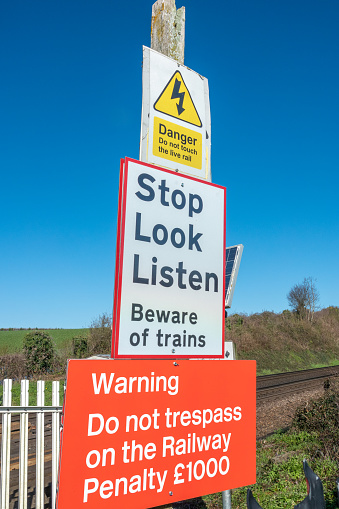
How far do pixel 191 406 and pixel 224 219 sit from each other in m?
1.14

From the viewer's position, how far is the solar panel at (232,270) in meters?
3.98

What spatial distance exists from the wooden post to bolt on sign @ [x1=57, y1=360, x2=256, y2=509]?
83.6 inches

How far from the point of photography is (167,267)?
7.49 ft

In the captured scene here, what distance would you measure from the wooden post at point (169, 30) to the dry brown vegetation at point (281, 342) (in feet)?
77.2

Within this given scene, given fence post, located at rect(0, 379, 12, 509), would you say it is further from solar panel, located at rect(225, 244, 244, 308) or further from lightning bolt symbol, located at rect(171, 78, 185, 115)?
lightning bolt symbol, located at rect(171, 78, 185, 115)

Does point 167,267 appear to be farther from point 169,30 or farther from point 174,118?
point 169,30

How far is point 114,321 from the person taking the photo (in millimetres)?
2086

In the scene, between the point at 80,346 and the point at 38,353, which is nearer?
the point at 38,353

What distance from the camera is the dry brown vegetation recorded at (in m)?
26.9

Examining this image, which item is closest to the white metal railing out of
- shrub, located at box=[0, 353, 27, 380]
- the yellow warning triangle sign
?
the yellow warning triangle sign

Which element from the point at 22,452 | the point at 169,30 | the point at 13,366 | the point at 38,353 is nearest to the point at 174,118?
the point at 169,30

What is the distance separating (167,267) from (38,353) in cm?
1847

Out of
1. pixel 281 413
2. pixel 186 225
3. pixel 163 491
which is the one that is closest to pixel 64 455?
pixel 163 491

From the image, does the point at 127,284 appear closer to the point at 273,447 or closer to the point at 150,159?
the point at 150,159
